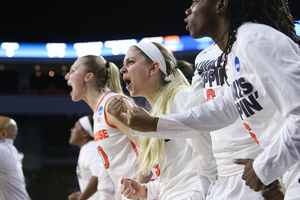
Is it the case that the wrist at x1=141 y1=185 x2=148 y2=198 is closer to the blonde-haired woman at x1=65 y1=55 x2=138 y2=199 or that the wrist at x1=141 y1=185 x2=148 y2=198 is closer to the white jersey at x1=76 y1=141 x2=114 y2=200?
the blonde-haired woman at x1=65 y1=55 x2=138 y2=199

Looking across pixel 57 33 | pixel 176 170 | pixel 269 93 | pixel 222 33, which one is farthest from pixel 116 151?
pixel 57 33

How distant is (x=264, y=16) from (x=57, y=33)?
1256 centimetres

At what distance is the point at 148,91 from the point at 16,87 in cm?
1263

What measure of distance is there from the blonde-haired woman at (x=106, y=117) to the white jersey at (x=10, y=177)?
1.30m

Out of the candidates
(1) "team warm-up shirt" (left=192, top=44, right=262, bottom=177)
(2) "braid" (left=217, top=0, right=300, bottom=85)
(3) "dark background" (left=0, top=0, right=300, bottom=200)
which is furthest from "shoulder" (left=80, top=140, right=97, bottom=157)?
(3) "dark background" (left=0, top=0, right=300, bottom=200)

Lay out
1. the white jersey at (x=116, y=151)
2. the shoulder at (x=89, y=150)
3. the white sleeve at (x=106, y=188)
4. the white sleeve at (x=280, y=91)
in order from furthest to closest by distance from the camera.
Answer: the shoulder at (x=89, y=150) → the white sleeve at (x=106, y=188) → the white jersey at (x=116, y=151) → the white sleeve at (x=280, y=91)

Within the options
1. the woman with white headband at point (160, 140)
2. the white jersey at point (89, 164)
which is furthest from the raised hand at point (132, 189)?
the white jersey at point (89, 164)

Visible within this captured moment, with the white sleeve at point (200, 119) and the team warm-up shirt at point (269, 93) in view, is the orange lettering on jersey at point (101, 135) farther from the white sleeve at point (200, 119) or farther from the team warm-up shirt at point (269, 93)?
the team warm-up shirt at point (269, 93)

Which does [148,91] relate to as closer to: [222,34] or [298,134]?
[222,34]

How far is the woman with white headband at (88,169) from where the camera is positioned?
3089 millimetres

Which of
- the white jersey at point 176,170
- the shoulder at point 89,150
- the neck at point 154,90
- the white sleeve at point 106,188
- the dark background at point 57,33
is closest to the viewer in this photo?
the white jersey at point 176,170

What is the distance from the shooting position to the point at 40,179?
11.2 meters

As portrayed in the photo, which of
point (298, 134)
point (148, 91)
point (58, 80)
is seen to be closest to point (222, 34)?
point (298, 134)

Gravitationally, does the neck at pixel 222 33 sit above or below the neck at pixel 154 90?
above
